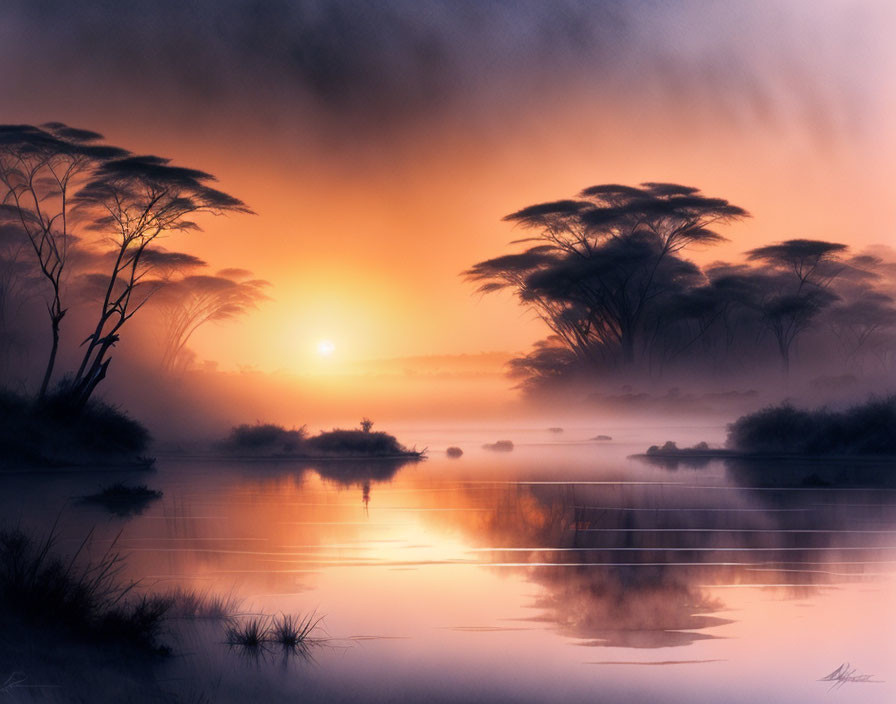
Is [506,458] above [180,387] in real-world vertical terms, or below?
below

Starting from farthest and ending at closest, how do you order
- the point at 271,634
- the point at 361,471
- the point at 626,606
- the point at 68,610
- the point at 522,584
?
the point at 361,471 < the point at 522,584 < the point at 626,606 < the point at 271,634 < the point at 68,610

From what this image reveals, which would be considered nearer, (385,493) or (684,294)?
(385,493)

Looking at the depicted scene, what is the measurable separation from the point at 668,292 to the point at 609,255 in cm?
326

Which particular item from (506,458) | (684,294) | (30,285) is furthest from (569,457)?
(30,285)

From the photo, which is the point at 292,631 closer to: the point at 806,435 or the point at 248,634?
the point at 248,634

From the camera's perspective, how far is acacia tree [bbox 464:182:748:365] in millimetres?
26641

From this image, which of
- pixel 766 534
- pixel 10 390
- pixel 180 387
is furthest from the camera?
pixel 180 387

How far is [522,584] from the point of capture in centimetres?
676

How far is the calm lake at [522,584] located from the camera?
4.46 metres

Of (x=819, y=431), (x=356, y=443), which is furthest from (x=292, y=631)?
(x=819, y=431)

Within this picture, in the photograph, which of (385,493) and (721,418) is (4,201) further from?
(721,418)

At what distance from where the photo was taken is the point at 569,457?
2252cm

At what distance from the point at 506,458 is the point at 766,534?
41.1 feet

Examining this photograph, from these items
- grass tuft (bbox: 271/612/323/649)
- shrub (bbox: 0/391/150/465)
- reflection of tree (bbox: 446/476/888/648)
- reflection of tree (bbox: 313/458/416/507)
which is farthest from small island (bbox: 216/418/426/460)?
grass tuft (bbox: 271/612/323/649)
